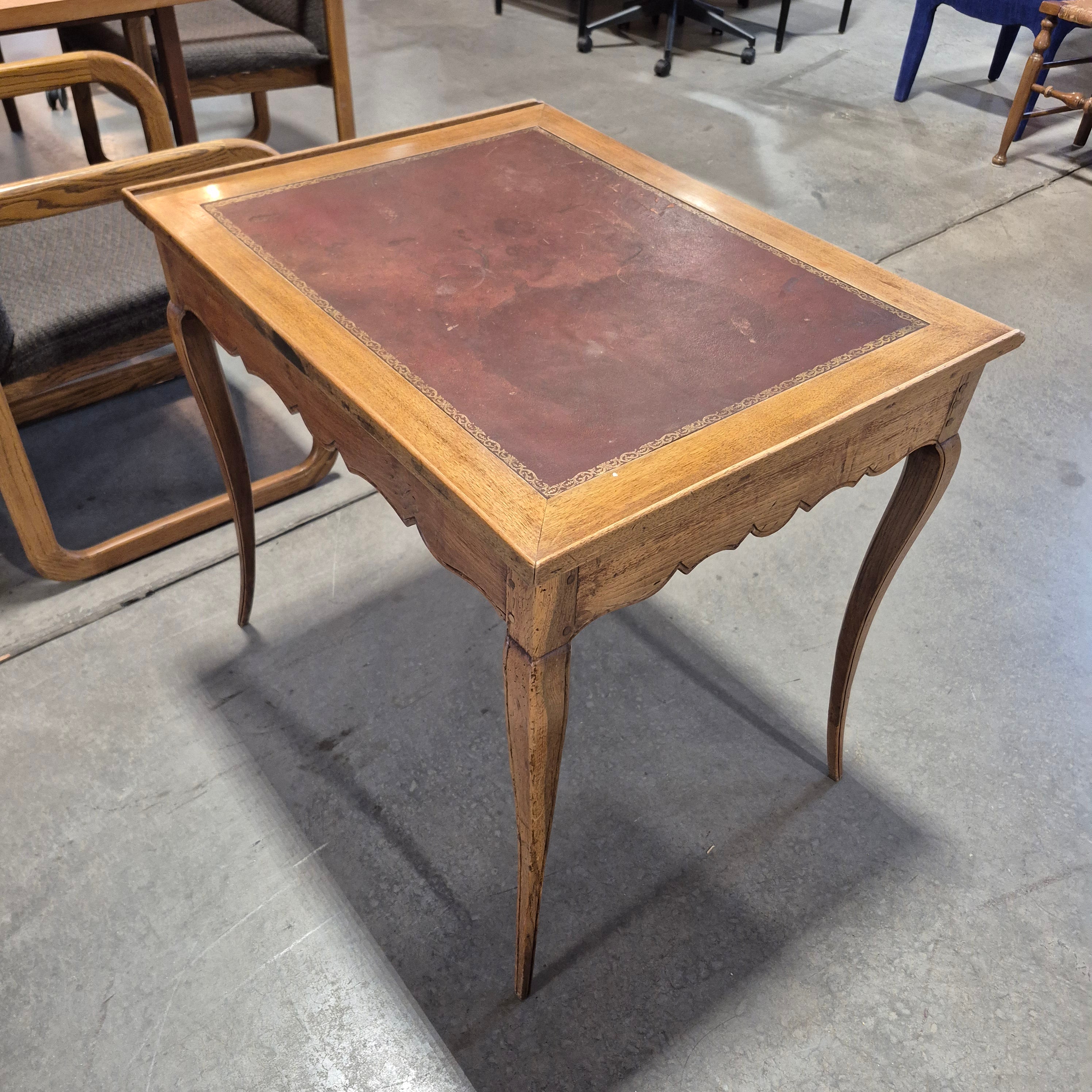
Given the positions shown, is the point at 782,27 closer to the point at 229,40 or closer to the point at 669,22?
the point at 669,22

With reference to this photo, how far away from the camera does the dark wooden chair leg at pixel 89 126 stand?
9.19 ft

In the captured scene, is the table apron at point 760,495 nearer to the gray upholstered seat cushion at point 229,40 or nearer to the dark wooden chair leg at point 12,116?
the gray upholstered seat cushion at point 229,40

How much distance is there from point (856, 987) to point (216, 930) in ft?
2.85

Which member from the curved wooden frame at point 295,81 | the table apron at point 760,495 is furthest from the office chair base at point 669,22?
the table apron at point 760,495

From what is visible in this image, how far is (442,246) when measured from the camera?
1.20 m

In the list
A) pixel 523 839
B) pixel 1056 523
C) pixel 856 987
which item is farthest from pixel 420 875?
pixel 1056 523

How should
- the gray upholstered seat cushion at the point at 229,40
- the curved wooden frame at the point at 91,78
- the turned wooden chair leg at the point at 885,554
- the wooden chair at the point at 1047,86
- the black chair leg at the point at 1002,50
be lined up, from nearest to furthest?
the turned wooden chair leg at the point at 885,554
the curved wooden frame at the point at 91,78
the gray upholstered seat cushion at the point at 229,40
the wooden chair at the point at 1047,86
the black chair leg at the point at 1002,50

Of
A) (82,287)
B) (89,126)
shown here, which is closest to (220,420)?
(82,287)

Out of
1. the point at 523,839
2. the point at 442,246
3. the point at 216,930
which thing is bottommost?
the point at 216,930

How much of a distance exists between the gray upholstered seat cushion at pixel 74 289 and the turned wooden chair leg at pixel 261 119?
1609 mm

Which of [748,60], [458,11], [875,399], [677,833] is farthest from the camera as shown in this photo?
[458,11]

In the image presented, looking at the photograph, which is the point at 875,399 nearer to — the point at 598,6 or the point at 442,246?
the point at 442,246

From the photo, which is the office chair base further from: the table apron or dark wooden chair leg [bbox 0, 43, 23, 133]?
the table apron

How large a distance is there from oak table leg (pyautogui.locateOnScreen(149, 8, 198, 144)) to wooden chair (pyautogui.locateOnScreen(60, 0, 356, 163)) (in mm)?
93
